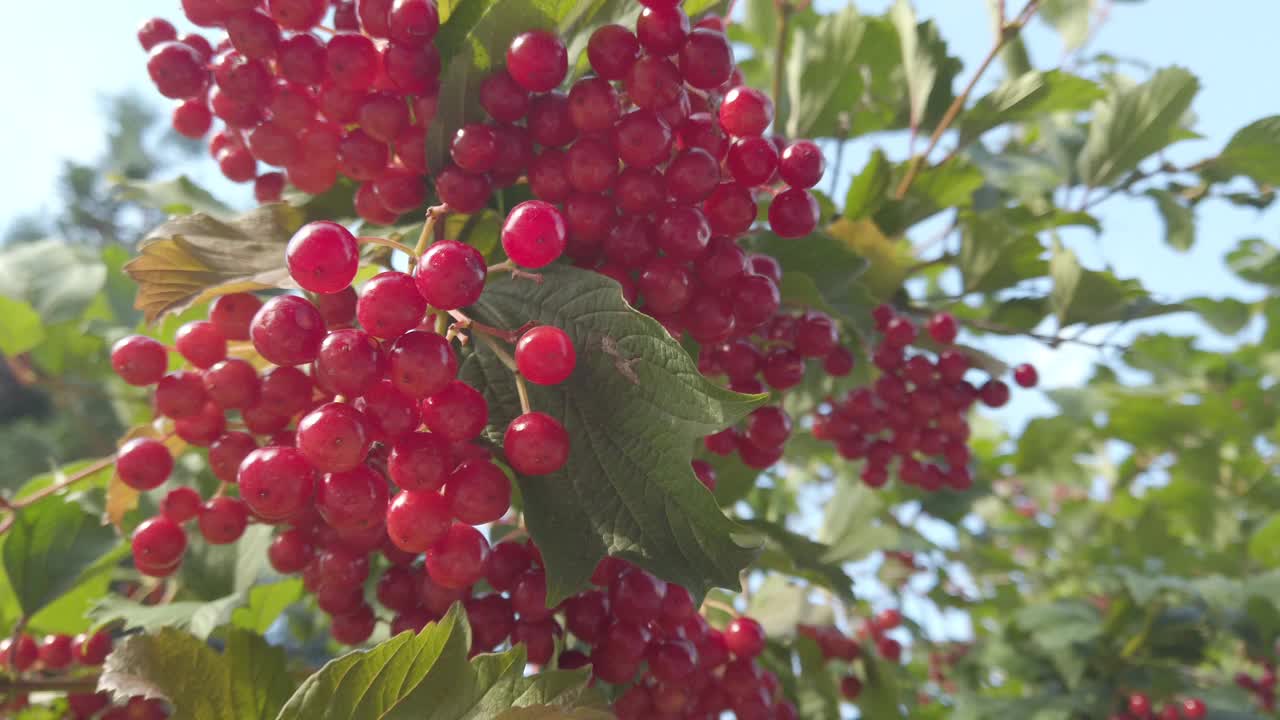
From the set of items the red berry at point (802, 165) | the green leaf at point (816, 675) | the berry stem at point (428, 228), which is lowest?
the green leaf at point (816, 675)

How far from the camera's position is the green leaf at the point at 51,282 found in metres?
1.59

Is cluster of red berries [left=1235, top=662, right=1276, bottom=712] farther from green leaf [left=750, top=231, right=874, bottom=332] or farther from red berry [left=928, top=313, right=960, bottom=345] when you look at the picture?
green leaf [left=750, top=231, right=874, bottom=332]

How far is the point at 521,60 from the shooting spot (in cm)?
68

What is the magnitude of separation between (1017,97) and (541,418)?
88cm

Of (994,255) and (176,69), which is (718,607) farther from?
(176,69)

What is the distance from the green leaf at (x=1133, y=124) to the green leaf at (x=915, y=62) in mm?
306

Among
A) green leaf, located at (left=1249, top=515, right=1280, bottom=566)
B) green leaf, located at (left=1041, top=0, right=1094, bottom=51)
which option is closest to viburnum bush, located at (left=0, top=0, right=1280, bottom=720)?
green leaf, located at (left=1041, top=0, right=1094, bottom=51)

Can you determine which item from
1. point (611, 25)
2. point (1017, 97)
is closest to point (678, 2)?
point (611, 25)

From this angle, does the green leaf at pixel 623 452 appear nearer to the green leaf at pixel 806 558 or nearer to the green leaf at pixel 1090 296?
the green leaf at pixel 806 558

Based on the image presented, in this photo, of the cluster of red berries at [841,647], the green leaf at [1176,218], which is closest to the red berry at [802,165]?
the cluster of red berries at [841,647]

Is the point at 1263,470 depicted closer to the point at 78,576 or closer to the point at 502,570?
the point at 502,570

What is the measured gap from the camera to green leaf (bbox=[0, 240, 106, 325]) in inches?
62.7

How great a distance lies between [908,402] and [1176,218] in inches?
27.9

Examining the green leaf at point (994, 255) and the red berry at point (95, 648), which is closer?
the red berry at point (95, 648)
